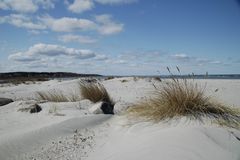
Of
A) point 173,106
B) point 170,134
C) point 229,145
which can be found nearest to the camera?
point 229,145

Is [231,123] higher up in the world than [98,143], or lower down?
higher up

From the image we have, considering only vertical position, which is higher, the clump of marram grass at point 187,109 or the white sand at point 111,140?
the clump of marram grass at point 187,109

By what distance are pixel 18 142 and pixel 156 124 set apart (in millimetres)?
1788

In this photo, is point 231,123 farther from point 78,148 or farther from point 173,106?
point 78,148

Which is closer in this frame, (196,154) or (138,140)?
(196,154)

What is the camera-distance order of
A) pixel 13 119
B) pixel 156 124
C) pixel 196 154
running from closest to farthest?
pixel 196 154 < pixel 156 124 < pixel 13 119

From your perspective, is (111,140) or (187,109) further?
(187,109)

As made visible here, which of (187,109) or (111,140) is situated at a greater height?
(187,109)

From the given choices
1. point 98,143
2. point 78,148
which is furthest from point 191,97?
point 78,148

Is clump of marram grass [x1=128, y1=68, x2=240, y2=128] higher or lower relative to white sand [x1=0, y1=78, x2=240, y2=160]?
higher

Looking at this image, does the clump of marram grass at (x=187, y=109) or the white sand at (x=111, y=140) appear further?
the clump of marram grass at (x=187, y=109)

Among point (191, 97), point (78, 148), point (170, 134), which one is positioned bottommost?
point (78, 148)

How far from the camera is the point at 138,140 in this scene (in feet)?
11.3

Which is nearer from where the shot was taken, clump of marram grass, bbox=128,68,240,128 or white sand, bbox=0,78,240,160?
white sand, bbox=0,78,240,160
